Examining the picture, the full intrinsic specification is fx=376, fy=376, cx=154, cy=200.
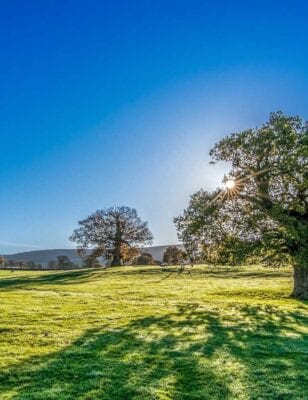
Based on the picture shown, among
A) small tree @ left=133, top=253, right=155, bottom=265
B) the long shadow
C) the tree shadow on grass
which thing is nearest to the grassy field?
the tree shadow on grass

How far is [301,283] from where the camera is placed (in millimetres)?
26469

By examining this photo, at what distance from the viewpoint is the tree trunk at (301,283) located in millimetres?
26172

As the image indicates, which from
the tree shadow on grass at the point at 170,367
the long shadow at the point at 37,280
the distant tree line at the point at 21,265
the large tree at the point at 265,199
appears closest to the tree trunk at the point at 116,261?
the distant tree line at the point at 21,265

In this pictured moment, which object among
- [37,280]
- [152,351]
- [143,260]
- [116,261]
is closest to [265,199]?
[152,351]

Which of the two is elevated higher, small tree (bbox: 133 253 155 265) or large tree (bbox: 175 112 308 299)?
large tree (bbox: 175 112 308 299)

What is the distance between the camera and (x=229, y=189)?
26.8 m

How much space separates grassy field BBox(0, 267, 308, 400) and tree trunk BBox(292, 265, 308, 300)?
3.87 metres

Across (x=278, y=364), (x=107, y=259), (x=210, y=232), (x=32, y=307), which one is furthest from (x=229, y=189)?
(x=107, y=259)

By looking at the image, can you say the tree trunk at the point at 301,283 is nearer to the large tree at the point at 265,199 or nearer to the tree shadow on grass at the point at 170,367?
the large tree at the point at 265,199

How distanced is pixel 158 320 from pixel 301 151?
14.7 metres

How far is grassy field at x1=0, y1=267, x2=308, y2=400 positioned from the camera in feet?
27.3

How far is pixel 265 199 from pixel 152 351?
1698cm

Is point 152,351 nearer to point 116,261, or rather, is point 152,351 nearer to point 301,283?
point 301,283

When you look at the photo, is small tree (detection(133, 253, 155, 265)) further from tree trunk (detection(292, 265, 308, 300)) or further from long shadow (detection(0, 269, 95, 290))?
tree trunk (detection(292, 265, 308, 300))
